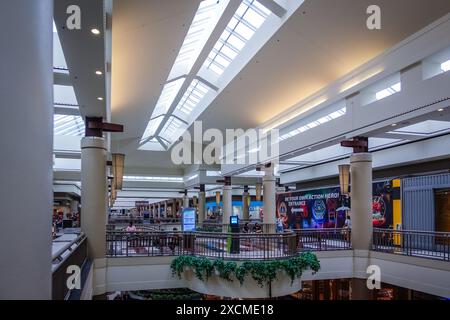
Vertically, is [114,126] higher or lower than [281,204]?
higher

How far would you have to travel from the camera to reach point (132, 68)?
1345cm

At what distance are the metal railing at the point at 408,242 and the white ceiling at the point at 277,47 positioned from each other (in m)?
5.39

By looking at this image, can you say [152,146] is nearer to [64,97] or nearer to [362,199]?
[64,97]

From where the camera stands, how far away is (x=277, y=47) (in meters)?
12.6

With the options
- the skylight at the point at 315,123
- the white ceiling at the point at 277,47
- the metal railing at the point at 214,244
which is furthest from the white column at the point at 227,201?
the metal railing at the point at 214,244

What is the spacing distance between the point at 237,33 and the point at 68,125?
32.9ft

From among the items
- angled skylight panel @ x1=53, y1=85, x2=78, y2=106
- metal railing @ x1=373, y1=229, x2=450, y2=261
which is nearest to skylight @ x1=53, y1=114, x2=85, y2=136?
angled skylight panel @ x1=53, y1=85, x2=78, y2=106

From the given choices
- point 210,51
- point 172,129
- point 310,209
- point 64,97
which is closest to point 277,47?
point 210,51

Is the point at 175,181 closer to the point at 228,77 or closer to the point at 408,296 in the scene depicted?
the point at 228,77

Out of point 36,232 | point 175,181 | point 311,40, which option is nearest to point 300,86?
point 311,40

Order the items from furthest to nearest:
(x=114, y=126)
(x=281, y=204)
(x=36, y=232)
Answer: (x=281, y=204) → (x=114, y=126) → (x=36, y=232)

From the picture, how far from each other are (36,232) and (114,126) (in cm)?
996

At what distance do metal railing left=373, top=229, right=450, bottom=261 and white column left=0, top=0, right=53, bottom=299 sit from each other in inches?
438

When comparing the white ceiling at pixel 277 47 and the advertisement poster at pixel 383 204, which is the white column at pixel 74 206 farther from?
the advertisement poster at pixel 383 204
